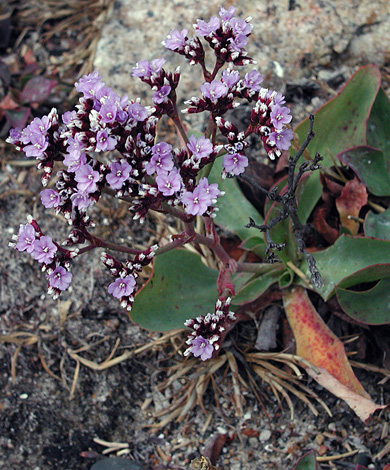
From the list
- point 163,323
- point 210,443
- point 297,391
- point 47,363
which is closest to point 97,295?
point 47,363

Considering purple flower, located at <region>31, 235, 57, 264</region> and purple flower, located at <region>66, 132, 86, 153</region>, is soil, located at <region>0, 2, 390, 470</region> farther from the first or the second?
purple flower, located at <region>66, 132, 86, 153</region>

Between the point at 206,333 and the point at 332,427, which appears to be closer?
the point at 206,333

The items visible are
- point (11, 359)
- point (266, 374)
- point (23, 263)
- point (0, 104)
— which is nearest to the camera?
point (266, 374)

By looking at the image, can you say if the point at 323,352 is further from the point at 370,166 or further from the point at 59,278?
the point at 59,278

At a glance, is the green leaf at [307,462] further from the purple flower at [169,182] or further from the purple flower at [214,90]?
the purple flower at [214,90]

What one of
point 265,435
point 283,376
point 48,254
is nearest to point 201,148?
point 48,254

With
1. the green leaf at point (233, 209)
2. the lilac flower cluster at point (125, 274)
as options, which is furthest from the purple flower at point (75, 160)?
the green leaf at point (233, 209)

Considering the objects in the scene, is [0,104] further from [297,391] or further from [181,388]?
[297,391]
